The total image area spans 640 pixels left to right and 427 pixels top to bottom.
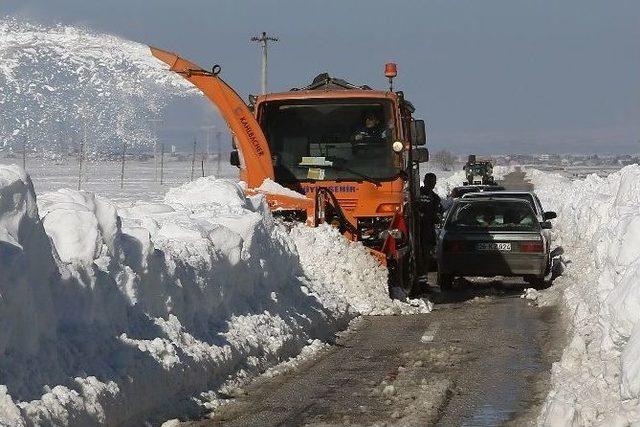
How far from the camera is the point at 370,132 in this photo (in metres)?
17.1

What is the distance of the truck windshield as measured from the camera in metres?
17.0

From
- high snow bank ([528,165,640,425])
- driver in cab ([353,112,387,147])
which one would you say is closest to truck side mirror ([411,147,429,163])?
driver in cab ([353,112,387,147])

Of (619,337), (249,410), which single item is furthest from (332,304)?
(619,337)

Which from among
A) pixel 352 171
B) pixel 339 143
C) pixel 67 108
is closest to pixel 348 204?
pixel 352 171

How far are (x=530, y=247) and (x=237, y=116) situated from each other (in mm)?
5211

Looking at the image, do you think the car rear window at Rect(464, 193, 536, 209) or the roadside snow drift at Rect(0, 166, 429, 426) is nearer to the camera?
the roadside snow drift at Rect(0, 166, 429, 426)

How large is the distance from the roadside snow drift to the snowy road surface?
0.41 metres

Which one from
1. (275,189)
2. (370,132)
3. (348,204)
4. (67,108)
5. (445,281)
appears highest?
(67,108)

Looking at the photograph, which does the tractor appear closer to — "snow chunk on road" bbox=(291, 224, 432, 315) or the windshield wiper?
the windshield wiper

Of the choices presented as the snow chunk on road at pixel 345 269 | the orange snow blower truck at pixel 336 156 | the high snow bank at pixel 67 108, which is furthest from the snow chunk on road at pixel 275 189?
the high snow bank at pixel 67 108

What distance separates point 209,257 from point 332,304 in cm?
378

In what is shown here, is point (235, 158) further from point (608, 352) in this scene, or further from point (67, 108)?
point (67, 108)

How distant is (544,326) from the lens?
14336 millimetres

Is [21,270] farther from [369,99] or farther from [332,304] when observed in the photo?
[369,99]
